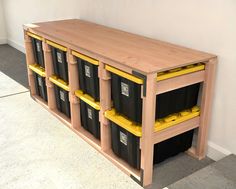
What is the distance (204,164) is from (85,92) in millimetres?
1043

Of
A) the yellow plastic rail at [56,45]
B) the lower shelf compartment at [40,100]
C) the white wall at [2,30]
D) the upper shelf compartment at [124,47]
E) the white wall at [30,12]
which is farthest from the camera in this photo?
the white wall at [2,30]

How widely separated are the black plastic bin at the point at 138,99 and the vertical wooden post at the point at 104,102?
0.15 feet

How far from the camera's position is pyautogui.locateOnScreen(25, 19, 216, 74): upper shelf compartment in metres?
1.95

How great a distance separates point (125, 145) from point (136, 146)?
0.39 ft

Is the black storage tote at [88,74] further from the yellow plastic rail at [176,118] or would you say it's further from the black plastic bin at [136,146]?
the yellow plastic rail at [176,118]

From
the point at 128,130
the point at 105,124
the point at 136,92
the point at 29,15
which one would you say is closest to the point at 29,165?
the point at 105,124

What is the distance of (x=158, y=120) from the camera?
206 cm

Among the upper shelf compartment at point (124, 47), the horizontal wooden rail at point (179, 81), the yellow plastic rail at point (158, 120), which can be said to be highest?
the upper shelf compartment at point (124, 47)

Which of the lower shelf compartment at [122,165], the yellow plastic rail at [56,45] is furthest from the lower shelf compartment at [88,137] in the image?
the yellow plastic rail at [56,45]

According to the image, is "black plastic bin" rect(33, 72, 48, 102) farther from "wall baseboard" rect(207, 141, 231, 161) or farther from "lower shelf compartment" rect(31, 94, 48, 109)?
"wall baseboard" rect(207, 141, 231, 161)

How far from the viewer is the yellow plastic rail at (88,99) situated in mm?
2342

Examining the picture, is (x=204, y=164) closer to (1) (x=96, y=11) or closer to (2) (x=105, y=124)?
(2) (x=105, y=124)

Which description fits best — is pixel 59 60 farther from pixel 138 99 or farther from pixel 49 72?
pixel 138 99

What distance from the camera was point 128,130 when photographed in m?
2.04
